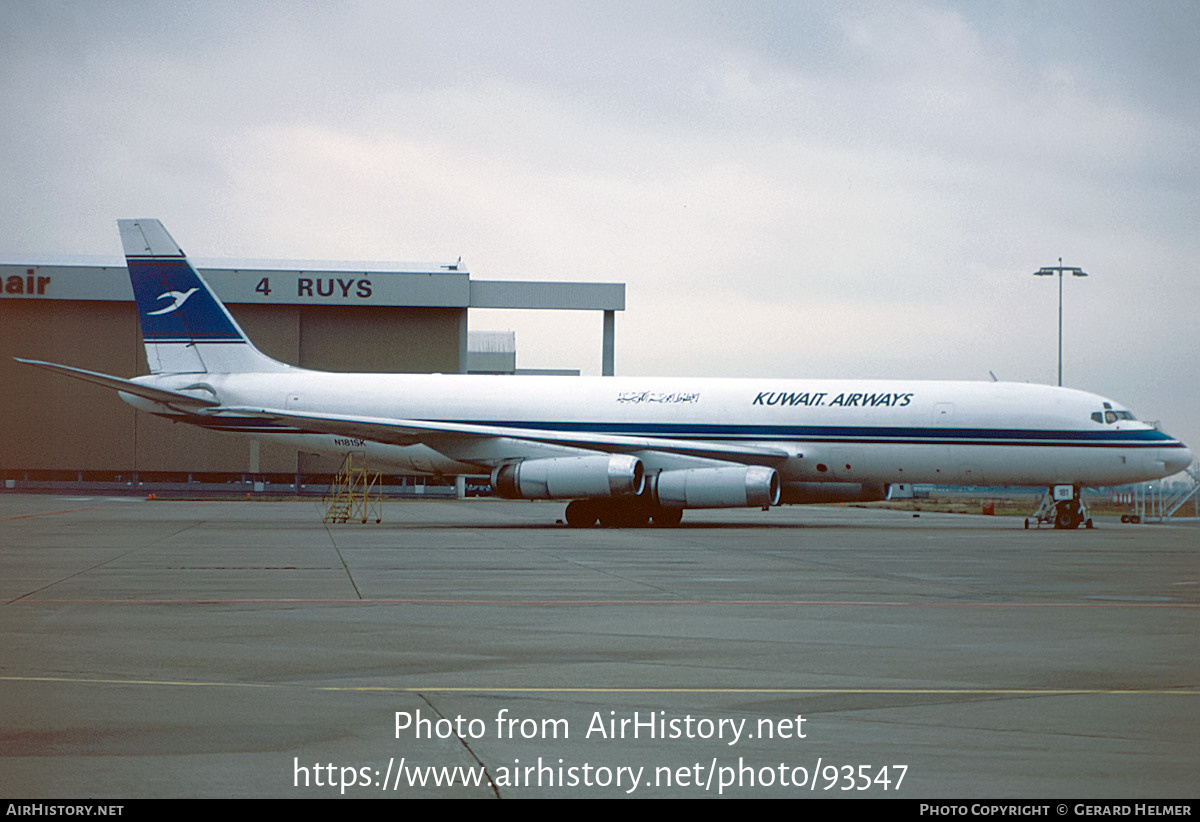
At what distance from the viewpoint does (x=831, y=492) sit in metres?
34.0

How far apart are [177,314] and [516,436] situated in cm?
1162

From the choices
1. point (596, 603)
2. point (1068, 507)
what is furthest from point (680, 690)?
point (1068, 507)

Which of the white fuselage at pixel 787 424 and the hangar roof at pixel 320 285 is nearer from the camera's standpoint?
the white fuselage at pixel 787 424

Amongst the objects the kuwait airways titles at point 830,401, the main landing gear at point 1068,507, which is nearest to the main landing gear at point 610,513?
the kuwait airways titles at point 830,401

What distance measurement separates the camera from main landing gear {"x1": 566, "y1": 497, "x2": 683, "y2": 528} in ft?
108

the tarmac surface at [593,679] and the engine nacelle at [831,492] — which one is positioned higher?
the engine nacelle at [831,492]

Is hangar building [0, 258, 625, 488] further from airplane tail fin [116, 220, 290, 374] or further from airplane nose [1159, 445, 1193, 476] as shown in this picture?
airplane nose [1159, 445, 1193, 476]

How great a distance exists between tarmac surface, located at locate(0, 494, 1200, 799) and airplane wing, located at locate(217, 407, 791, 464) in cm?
1227

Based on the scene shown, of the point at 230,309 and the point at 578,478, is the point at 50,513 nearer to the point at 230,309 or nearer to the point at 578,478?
the point at 578,478

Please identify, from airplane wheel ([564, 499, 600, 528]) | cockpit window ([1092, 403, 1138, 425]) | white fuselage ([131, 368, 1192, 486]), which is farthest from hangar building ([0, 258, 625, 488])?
cockpit window ([1092, 403, 1138, 425])

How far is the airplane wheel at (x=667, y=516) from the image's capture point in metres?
33.9

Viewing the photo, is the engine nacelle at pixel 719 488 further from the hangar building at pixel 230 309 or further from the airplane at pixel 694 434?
A: the hangar building at pixel 230 309

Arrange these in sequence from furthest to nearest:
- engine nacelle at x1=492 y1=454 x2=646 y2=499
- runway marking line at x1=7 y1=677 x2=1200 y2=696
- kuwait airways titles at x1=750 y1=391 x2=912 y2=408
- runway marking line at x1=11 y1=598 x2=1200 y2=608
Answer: kuwait airways titles at x1=750 y1=391 x2=912 y2=408 → engine nacelle at x1=492 y1=454 x2=646 y2=499 → runway marking line at x1=11 y1=598 x2=1200 y2=608 → runway marking line at x1=7 y1=677 x2=1200 y2=696

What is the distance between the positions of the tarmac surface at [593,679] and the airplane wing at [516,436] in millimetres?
12271
